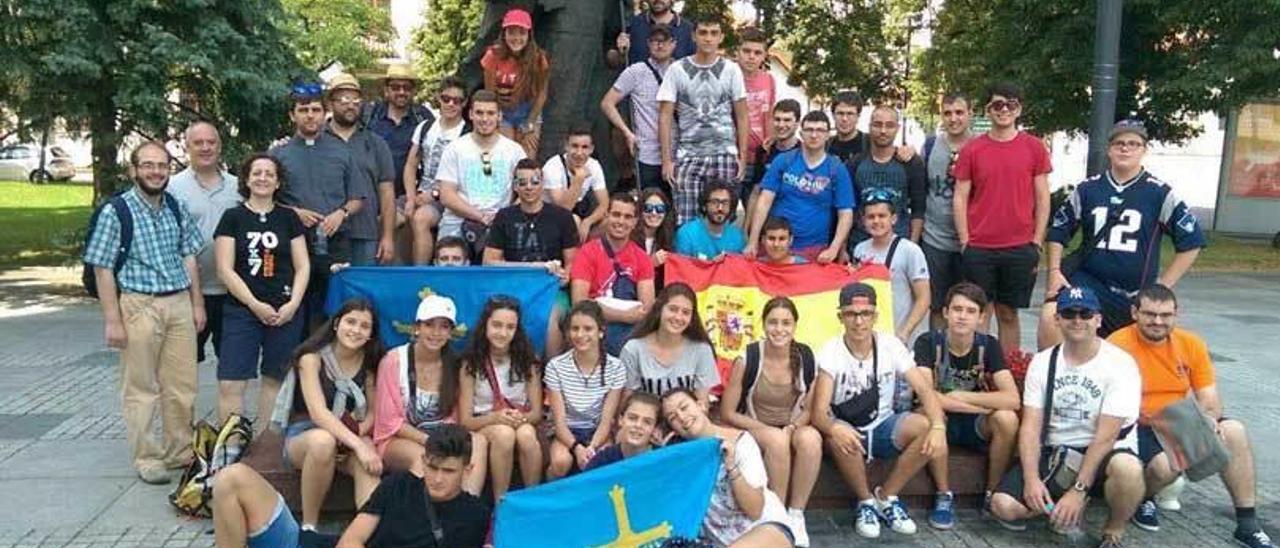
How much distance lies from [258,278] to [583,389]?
2.00 meters

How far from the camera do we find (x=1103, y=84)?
8008mm

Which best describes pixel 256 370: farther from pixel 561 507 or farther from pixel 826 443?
pixel 826 443

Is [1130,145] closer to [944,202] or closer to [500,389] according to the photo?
[944,202]

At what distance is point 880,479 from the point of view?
5.91 m

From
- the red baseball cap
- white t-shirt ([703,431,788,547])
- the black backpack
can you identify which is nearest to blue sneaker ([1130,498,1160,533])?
white t-shirt ([703,431,788,547])

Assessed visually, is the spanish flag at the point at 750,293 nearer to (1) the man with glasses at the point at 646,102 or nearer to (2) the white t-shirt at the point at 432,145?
(1) the man with glasses at the point at 646,102

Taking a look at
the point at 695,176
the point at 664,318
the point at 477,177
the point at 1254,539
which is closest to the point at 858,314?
the point at 664,318

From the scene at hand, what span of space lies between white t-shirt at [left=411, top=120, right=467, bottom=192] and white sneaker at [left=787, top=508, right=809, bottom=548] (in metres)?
3.74

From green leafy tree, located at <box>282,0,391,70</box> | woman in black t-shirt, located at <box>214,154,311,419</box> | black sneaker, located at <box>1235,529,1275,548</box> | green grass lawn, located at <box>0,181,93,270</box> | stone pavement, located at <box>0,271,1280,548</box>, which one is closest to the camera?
black sneaker, located at <box>1235,529,1275,548</box>

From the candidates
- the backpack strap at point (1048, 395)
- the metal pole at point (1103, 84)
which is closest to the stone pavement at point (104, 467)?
the backpack strap at point (1048, 395)

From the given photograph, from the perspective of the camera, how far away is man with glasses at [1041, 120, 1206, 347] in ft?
20.3

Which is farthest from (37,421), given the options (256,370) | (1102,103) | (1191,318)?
(1191,318)

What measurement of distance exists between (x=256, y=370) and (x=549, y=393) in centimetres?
189

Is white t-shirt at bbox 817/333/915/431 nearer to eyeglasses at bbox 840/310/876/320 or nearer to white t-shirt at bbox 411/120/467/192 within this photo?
eyeglasses at bbox 840/310/876/320
